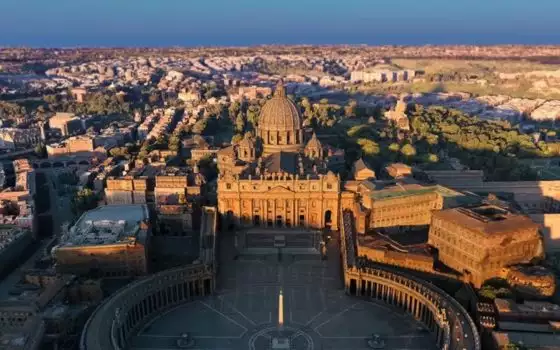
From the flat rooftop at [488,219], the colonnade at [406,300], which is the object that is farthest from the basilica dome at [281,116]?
the colonnade at [406,300]

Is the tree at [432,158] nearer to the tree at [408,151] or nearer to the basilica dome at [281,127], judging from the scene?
the tree at [408,151]

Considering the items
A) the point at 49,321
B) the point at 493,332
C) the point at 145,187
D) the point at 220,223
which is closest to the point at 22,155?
the point at 145,187

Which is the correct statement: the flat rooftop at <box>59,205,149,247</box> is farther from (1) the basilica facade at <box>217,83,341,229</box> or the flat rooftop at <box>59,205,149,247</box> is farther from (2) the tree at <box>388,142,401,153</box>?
(2) the tree at <box>388,142,401,153</box>

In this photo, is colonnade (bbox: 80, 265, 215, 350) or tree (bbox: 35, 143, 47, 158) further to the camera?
tree (bbox: 35, 143, 47, 158)

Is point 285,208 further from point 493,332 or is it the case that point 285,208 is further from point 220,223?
point 493,332

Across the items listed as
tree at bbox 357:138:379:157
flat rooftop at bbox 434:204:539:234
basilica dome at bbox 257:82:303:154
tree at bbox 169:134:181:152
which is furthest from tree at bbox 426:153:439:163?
tree at bbox 169:134:181:152

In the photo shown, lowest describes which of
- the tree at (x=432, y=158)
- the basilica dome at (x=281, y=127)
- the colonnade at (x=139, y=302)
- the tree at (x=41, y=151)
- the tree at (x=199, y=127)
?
the colonnade at (x=139, y=302)
